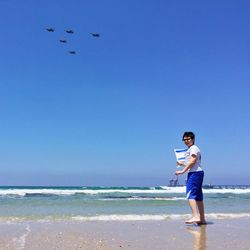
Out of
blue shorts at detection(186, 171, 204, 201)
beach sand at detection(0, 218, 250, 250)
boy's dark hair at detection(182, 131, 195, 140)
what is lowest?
beach sand at detection(0, 218, 250, 250)

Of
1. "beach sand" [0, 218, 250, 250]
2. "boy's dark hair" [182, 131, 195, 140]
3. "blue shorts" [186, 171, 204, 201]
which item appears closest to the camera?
"beach sand" [0, 218, 250, 250]

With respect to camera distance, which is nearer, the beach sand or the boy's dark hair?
the beach sand

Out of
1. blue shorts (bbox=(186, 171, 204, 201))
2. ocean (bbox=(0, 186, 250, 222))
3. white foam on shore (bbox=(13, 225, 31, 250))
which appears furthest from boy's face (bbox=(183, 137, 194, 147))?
white foam on shore (bbox=(13, 225, 31, 250))

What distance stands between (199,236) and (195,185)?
4.97ft

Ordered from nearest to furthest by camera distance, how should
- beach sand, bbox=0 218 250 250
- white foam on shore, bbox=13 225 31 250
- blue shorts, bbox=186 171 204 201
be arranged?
white foam on shore, bbox=13 225 31 250 < beach sand, bbox=0 218 250 250 < blue shorts, bbox=186 171 204 201

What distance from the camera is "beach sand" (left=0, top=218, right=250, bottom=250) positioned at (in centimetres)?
509

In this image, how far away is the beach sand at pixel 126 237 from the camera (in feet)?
16.7

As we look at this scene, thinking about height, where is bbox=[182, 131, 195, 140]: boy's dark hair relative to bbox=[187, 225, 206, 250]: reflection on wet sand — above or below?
above

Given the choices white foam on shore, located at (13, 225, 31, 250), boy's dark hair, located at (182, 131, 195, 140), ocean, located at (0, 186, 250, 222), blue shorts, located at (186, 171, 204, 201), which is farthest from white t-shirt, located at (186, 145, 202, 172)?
white foam on shore, located at (13, 225, 31, 250)

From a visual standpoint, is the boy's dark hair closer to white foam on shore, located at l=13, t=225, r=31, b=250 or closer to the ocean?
the ocean

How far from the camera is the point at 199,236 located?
19.2ft

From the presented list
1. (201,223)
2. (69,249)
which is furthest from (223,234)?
(69,249)

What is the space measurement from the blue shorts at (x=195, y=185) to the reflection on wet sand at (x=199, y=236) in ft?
1.74

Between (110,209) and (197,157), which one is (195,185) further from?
(110,209)
